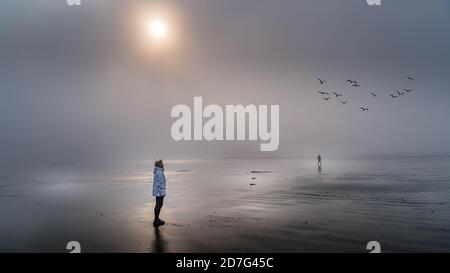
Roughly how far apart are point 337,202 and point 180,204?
28.4 ft

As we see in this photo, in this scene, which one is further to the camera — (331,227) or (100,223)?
(100,223)

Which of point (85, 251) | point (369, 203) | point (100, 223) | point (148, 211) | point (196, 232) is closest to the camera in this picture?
point (85, 251)

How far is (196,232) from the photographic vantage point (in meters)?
12.8

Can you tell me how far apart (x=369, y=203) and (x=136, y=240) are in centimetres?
1356

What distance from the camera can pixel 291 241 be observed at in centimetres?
1135

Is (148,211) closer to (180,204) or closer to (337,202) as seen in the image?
(180,204)

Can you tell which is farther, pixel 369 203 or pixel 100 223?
pixel 369 203

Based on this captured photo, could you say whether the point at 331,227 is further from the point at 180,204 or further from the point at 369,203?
the point at 180,204

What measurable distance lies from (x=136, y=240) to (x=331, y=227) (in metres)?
6.86
